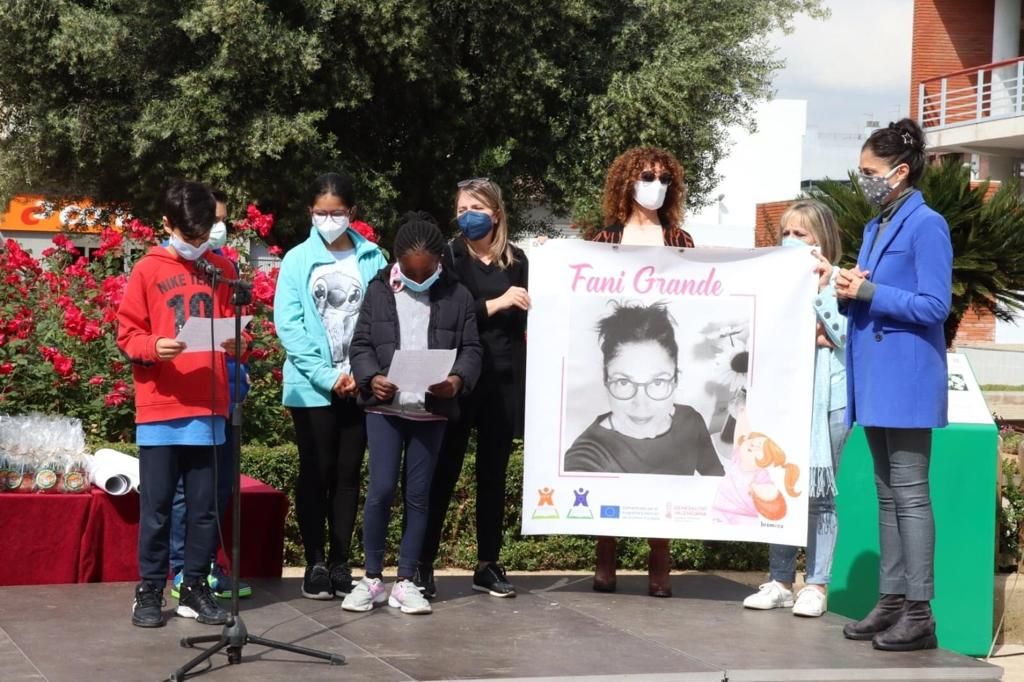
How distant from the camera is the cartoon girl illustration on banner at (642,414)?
7051 millimetres

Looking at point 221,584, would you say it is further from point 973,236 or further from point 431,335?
point 973,236

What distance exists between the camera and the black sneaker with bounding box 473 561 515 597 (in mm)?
7051

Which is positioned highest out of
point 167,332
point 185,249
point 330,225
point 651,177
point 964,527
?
point 651,177

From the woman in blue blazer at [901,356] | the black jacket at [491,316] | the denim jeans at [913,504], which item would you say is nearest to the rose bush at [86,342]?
the black jacket at [491,316]

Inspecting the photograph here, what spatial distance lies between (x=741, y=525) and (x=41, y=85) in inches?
527

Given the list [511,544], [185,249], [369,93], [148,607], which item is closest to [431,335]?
[185,249]

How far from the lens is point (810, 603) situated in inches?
268

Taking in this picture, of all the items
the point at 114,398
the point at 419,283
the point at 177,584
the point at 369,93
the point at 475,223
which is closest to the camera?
the point at 419,283

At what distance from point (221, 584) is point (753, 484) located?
2625 mm

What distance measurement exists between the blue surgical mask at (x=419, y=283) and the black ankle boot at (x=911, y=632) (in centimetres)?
253

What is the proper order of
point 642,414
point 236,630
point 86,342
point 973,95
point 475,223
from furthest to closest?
point 973,95
point 86,342
point 642,414
point 475,223
point 236,630

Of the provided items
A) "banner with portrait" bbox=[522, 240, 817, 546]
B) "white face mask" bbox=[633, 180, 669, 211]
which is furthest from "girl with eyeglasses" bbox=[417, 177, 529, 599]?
"white face mask" bbox=[633, 180, 669, 211]

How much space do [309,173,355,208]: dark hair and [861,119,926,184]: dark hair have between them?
7.77ft

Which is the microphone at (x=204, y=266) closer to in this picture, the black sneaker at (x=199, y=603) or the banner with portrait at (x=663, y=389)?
the black sneaker at (x=199, y=603)
